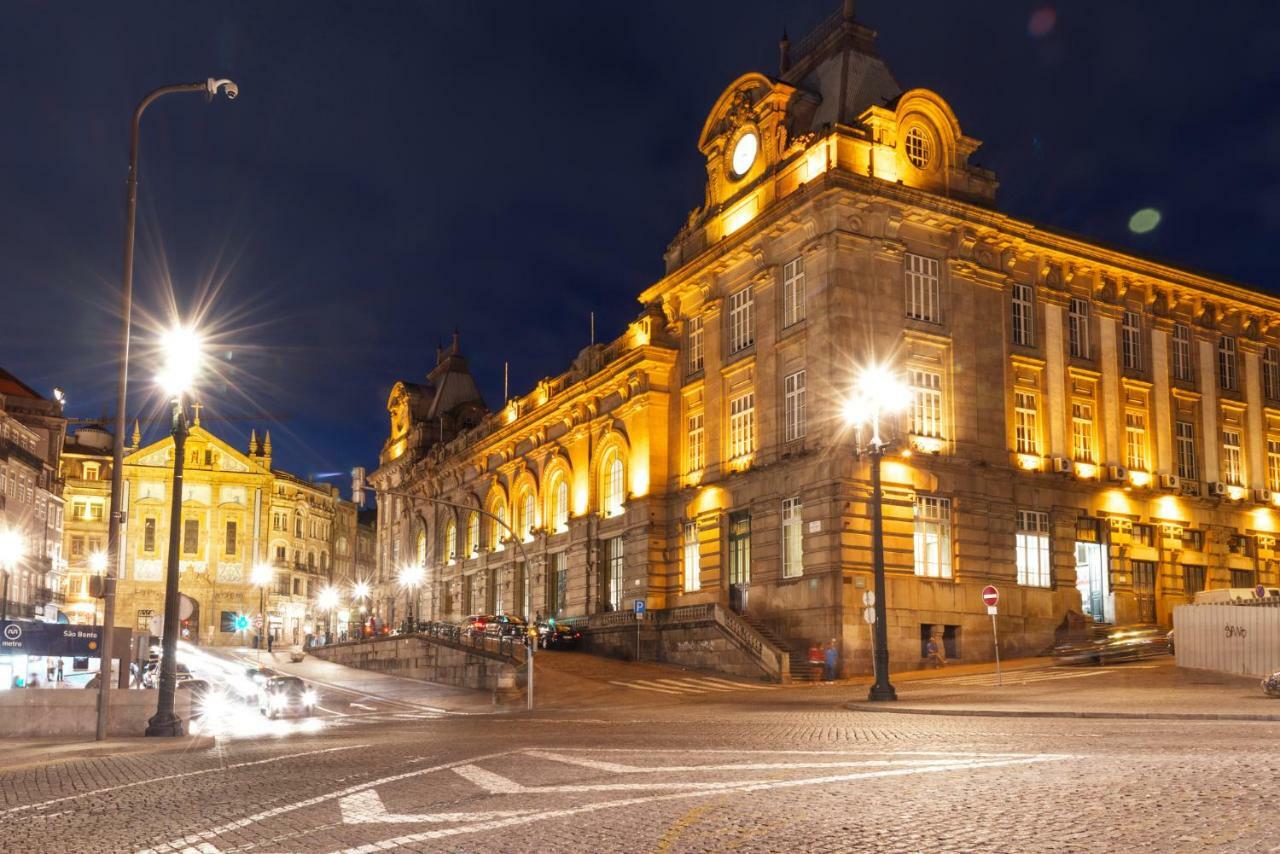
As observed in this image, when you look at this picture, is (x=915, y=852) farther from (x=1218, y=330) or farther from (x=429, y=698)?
(x=1218, y=330)

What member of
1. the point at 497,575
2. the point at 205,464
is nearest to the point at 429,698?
the point at 497,575

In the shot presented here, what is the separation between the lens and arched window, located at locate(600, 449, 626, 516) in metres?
60.6

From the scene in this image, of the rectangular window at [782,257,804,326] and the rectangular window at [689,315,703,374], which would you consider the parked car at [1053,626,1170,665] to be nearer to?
the rectangular window at [782,257,804,326]

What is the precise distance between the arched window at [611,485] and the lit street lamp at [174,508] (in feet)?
117

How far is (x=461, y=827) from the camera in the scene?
30.7 feet

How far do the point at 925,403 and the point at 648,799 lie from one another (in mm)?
37186

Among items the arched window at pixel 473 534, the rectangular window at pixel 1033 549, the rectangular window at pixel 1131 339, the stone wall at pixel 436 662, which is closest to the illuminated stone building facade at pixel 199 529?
the arched window at pixel 473 534

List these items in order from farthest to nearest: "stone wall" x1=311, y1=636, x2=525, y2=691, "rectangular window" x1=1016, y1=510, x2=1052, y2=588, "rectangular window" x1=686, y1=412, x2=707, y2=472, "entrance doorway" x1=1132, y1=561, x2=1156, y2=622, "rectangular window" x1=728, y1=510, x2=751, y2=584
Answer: "rectangular window" x1=686, y1=412, x2=707, y2=472
"entrance doorway" x1=1132, y1=561, x2=1156, y2=622
"rectangular window" x1=728, y1=510, x2=751, y2=584
"rectangular window" x1=1016, y1=510, x2=1052, y2=588
"stone wall" x1=311, y1=636, x2=525, y2=691

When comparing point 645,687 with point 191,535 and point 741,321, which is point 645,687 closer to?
point 741,321

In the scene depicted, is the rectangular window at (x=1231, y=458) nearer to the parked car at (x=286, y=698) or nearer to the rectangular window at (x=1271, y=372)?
the rectangular window at (x=1271, y=372)

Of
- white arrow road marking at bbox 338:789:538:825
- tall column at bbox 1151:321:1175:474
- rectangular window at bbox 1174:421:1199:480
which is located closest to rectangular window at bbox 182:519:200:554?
tall column at bbox 1151:321:1175:474

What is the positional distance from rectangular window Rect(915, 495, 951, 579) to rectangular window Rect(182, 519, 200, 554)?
7724 cm

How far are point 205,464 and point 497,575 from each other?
42.2m

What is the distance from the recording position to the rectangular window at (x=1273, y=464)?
55.6 m
